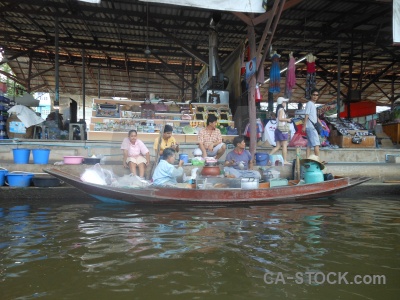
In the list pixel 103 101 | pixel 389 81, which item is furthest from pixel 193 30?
pixel 389 81

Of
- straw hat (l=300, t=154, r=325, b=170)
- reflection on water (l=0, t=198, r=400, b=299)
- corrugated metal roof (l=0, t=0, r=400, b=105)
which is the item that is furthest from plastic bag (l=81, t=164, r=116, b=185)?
corrugated metal roof (l=0, t=0, r=400, b=105)

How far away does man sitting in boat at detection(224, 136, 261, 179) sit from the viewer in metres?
6.16

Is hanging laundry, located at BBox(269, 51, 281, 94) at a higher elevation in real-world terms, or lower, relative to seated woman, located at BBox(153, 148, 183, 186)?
higher

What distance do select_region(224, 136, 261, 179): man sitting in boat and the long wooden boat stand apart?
1.65 feet

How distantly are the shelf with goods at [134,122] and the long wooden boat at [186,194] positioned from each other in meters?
3.52

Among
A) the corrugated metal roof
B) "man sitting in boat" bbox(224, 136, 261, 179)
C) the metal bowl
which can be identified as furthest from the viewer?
the corrugated metal roof

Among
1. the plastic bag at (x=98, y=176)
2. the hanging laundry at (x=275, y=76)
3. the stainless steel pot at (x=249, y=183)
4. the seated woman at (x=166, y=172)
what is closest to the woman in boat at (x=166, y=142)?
the seated woman at (x=166, y=172)

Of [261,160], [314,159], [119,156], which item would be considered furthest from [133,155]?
[314,159]

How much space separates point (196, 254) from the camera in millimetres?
3086

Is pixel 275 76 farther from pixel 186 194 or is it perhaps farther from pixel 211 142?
pixel 186 194

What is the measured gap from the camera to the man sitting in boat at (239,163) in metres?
6.16

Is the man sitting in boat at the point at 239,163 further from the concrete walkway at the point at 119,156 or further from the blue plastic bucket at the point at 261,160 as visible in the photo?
the concrete walkway at the point at 119,156

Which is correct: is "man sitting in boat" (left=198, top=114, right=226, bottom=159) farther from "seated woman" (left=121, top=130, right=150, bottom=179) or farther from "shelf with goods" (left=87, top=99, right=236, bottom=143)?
"shelf with goods" (left=87, top=99, right=236, bottom=143)

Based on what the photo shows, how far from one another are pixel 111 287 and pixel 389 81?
20297mm
